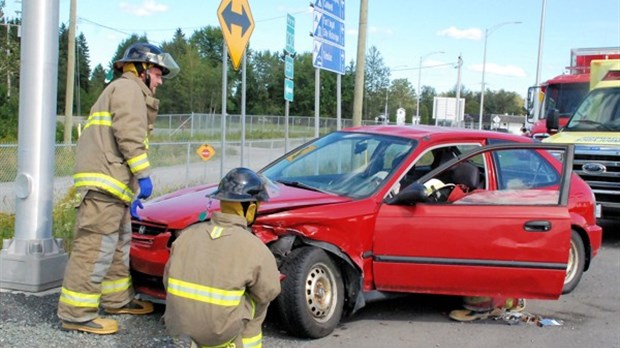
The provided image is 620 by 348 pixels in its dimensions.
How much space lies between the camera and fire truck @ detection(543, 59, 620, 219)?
936cm

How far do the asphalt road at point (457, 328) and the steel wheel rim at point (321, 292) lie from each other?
0.68 ft

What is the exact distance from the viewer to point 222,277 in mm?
2850

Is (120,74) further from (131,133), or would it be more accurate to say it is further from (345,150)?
(345,150)

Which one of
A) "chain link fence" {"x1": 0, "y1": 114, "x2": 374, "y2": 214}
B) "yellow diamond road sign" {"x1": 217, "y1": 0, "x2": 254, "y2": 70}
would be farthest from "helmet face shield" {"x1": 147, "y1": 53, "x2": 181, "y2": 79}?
"chain link fence" {"x1": 0, "y1": 114, "x2": 374, "y2": 214}

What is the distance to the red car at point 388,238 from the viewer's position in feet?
15.7

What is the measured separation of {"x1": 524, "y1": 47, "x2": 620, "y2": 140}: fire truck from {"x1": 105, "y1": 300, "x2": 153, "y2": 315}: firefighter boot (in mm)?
11129

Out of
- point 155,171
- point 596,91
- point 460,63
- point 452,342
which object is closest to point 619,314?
point 452,342

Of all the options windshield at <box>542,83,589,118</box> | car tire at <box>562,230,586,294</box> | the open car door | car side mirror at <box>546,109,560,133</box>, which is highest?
windshield at <box>542,83,589,118</box>

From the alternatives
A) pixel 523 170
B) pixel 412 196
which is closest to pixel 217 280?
pixel 412 196

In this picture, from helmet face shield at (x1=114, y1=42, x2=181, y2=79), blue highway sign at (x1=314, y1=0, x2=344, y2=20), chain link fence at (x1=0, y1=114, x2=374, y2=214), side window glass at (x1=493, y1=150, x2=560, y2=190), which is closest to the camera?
helmet face shield at (x1=114, y1=42, x2=181, y2=79)

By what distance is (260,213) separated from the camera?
4.81 meters

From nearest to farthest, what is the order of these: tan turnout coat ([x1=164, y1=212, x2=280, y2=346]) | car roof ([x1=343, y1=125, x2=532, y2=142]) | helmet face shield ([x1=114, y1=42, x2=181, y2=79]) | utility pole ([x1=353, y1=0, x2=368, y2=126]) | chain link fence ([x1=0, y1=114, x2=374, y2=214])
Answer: tan turnout coat ([x1=164, y1=212, x2=280, y2=346])
helmet face shield ([x1=114, y1=42, x2=181, y2=79])
car roof ([x1=343, y1=125, x2=532, y2=142])
chain link fence ([x1=0, y1=114, x2=374, y2=214])
utility pole ([x1=353, y1=0, x2=368, y2=126])

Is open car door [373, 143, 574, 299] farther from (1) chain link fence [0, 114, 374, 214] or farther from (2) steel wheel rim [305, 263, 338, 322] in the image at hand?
(1) chain link fence [0, 114, 374, 214]

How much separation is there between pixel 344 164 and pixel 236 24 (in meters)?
2.72
